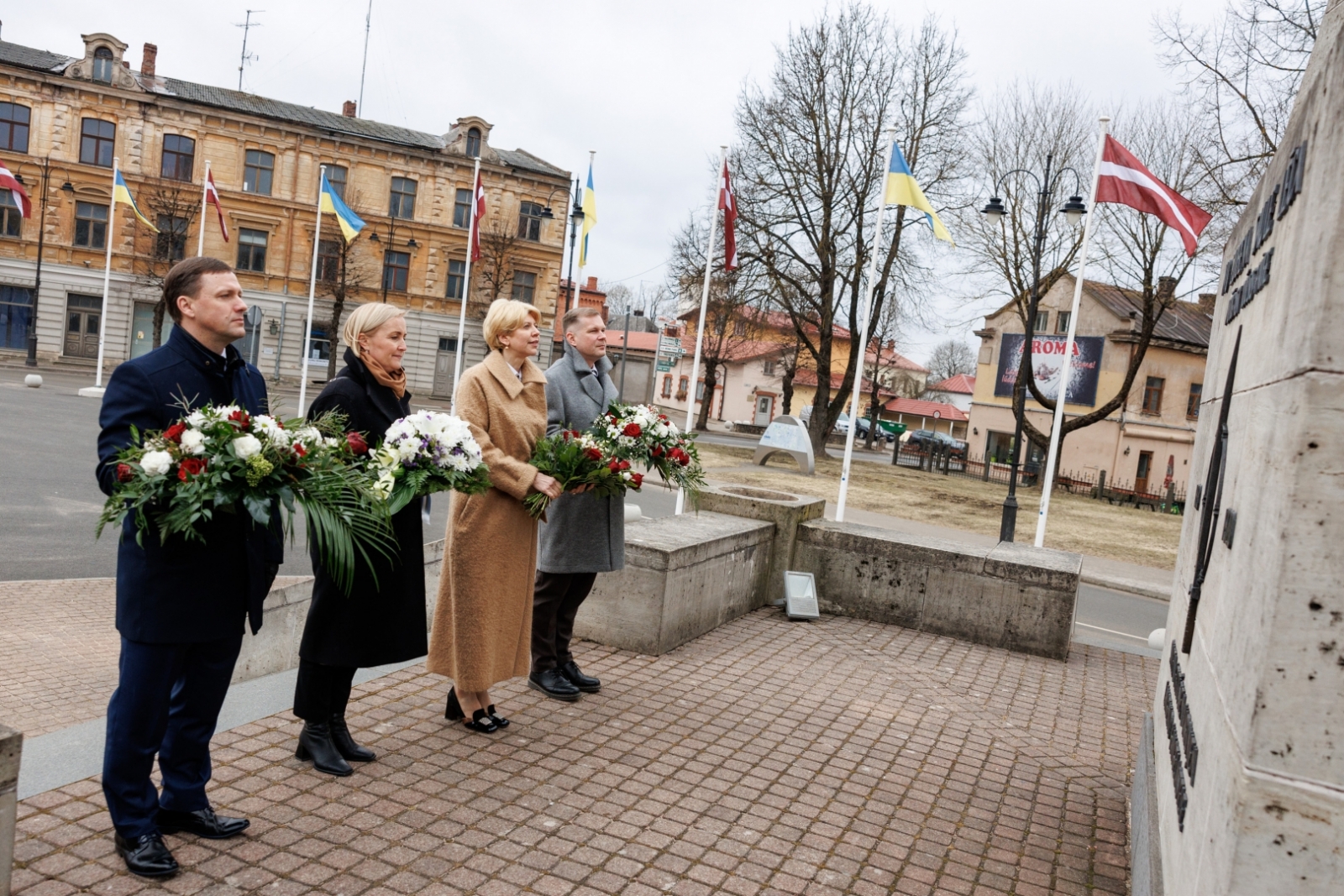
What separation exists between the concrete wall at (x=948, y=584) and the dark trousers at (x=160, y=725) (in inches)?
235

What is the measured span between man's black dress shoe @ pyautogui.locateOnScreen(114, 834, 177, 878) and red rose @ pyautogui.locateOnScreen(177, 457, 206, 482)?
1.26 metres

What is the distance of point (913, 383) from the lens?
84.8m

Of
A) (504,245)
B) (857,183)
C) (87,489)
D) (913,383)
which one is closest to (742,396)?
(913,383)

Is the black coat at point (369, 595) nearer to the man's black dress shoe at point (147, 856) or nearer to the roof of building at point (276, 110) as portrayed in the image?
the man's black dress shoe at point (147, 856)

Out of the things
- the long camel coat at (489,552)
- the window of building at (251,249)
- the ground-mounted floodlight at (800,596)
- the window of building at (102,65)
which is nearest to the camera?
the long camel coat at (489,552)

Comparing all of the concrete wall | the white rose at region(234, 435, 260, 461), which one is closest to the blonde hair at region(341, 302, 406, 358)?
the white rose at region(234, 435, 260, 461)

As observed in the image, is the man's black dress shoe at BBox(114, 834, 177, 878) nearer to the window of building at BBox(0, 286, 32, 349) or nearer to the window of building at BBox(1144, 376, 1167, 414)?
the window of building at BBox(0, 286, 32, 349)

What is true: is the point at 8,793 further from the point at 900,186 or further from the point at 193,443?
the point at 900,186

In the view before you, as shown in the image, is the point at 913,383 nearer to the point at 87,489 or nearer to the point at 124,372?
the point at 87,489

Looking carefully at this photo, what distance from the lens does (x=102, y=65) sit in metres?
45.2

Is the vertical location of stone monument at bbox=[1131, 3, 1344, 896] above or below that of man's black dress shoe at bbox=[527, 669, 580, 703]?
above

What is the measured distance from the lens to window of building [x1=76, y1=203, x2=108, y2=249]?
45219 millimetres

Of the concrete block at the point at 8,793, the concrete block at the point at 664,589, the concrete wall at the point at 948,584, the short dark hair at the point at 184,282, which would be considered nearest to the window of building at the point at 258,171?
the concrete wall at the point at 948,584

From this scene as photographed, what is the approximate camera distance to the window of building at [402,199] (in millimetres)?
51094
